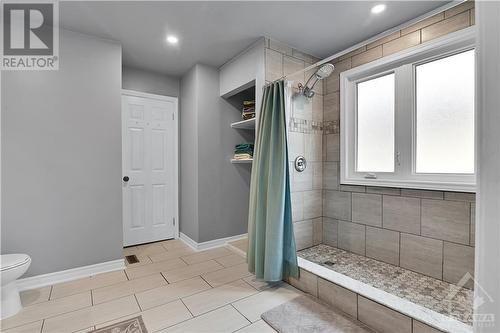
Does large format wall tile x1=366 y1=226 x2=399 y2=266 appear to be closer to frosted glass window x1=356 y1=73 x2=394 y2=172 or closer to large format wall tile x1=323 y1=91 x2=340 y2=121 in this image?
frosted glass window x1=356 y1=73 x2=394 y2=172

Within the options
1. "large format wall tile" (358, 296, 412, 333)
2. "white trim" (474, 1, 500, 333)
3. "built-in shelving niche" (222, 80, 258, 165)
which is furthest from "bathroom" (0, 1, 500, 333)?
"white trim" (474, 1, 500, 333)

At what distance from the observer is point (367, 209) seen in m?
2.51

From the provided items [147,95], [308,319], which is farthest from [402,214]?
[147,95]

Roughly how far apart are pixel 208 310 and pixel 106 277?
4.03 ft

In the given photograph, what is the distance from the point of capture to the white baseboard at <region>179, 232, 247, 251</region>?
311 centimetres

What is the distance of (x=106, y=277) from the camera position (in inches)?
92.7

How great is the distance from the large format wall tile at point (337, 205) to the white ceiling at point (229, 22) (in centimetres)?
167

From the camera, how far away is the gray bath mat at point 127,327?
1578mm

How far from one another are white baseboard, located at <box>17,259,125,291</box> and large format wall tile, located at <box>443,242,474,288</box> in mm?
3045

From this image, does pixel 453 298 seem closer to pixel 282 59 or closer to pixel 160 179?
pixel 282 59

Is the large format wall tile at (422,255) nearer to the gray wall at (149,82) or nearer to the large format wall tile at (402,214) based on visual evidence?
the large format wall tile at (402,214)

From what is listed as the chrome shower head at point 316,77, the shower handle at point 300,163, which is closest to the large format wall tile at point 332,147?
the shower handle at point 300,163

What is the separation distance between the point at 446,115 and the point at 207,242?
2.90 m

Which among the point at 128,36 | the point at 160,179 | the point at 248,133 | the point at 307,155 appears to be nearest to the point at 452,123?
the point at 307,155
